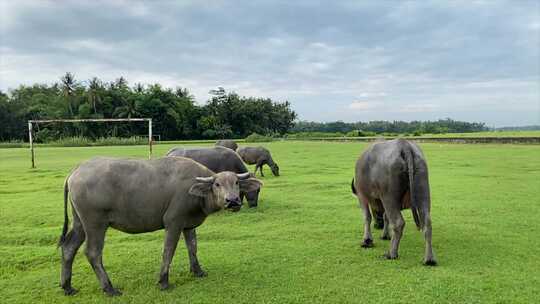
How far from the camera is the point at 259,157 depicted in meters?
17.2

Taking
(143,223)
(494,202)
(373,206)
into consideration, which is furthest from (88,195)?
(494,202)

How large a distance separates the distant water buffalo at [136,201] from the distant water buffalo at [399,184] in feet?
6.67

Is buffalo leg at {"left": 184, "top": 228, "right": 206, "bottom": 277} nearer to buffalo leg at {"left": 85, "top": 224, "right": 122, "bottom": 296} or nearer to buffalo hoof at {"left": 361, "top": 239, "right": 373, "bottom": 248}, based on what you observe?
buffalo leg at {"left": 85, "top": 224, "right": 122, "bottom": 296}

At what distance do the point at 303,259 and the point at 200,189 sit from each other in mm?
2101

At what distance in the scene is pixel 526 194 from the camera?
1069 cm

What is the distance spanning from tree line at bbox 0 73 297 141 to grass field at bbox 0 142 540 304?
188 feet

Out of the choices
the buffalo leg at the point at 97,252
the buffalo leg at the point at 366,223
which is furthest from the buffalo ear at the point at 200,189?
the buffalo leg at the point at 366,223

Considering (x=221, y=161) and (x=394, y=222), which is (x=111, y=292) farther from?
(x=221, y=161)

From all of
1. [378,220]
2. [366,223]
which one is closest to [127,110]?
[378,220]

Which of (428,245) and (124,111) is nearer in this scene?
(428,245)

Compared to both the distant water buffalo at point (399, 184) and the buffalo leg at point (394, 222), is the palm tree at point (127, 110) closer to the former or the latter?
the distant water buffalo at point (399, 184)

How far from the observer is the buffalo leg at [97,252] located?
15.7 feet

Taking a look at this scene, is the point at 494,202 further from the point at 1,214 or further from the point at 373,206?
the point at 1,214

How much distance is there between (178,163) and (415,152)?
345 cm
